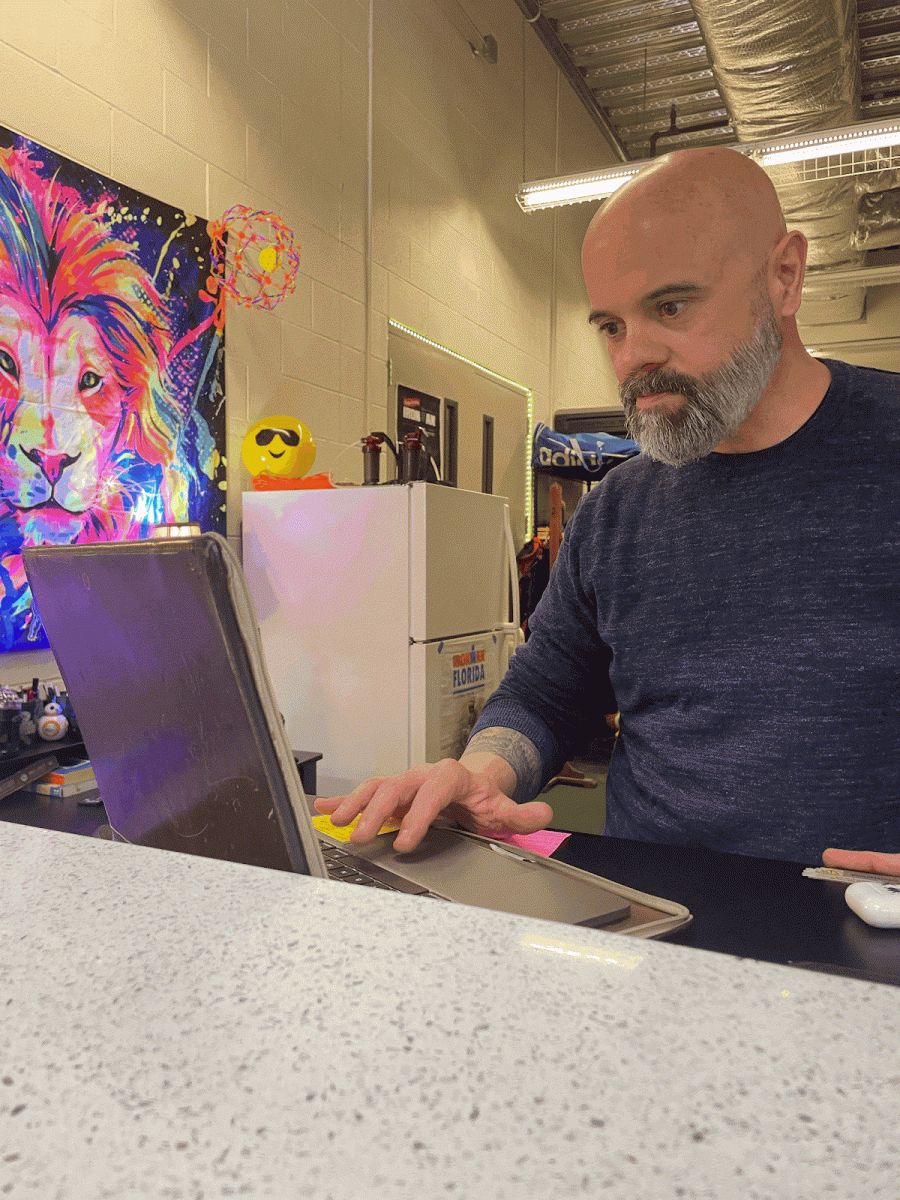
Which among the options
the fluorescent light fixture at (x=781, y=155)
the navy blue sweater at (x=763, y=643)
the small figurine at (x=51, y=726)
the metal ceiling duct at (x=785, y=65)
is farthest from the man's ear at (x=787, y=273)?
the metal ceiling duct at (x=785, y=65)

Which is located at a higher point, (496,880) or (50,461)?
(50,461)

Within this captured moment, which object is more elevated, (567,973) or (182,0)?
(182,0)

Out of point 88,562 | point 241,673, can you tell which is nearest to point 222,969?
point 241,673

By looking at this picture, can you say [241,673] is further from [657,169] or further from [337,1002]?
[657,169]

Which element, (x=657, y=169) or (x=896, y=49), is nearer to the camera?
(x=657, y=169)

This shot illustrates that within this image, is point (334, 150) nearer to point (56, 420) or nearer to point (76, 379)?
point (76, 379)

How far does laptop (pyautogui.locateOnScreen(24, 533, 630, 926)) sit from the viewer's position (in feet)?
1.78

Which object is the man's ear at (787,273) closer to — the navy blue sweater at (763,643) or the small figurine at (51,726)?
the navy blue sweater at (763,643)

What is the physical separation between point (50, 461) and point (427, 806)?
1597 mm

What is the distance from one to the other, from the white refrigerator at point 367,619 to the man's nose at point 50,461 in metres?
0.71

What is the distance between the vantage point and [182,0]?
248cm

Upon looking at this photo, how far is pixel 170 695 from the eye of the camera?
25.2 inches

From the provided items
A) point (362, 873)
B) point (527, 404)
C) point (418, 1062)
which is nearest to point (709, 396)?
point (362, 873)

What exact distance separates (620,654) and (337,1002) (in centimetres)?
107
